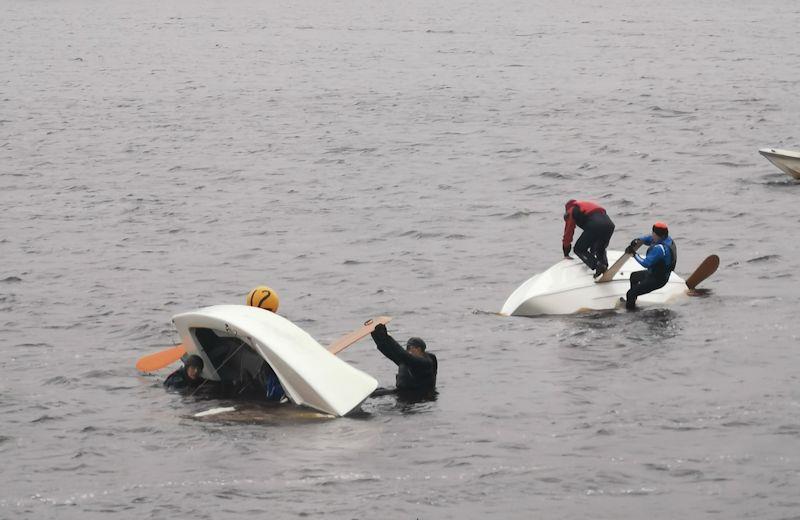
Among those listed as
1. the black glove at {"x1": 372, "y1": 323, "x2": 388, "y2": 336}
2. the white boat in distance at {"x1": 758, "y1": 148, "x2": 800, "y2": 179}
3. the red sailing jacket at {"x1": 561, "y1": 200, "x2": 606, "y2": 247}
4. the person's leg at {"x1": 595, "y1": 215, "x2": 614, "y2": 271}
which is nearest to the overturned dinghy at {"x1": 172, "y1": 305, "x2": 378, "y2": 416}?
the black glove at {"x1": 372, "y1": 323, "x2": 388, "y2": 336}

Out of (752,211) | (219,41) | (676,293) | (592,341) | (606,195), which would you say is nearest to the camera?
(592,341)

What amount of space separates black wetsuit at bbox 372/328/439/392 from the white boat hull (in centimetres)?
560

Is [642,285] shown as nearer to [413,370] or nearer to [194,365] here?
[413,370]

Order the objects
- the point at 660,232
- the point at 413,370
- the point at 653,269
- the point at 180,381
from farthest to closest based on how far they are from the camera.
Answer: the point at 653,269 < the point at 660,232 < the point at 180,381 < the point at 413,370

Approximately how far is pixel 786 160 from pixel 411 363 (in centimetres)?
2277

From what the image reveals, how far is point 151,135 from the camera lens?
169ft

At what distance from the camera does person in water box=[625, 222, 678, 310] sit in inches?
968

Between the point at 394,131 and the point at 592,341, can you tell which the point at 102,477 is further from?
the point at 394,131

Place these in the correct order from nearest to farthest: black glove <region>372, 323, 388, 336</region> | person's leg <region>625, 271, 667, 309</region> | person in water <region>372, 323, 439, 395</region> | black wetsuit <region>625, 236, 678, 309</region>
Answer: black glove <region>372, 323, 388, 336</region> < person in water <region>372, 323, 439, 395</region> < black wetsuit <region>625, 236, 678, 309</region> < person's leg <region>625, 271, 667, 309</region>

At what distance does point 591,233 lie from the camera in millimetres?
25578

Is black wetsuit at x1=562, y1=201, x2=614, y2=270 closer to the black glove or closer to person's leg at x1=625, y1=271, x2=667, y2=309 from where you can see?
person's leg at x1=625, y1=271, x2=667, y2=309

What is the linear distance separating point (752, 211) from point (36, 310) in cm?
1968

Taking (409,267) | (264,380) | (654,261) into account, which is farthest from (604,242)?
(264,380)

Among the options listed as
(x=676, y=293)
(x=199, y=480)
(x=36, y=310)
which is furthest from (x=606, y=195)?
(x=199, y=480)
